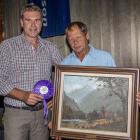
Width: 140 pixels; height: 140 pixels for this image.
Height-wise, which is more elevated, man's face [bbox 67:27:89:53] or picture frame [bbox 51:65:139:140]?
man's face [bbox 67:27:89:53]

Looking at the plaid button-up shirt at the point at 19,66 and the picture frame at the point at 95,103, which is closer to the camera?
the picture frame at the point at 95,103

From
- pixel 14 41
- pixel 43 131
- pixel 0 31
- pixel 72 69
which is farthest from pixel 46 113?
pixel 0 31

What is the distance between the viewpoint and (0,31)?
4047 mm

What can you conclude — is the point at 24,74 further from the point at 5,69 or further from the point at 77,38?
the point at 77,38

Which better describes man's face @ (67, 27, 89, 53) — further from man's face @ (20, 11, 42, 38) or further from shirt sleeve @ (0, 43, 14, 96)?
shirt sleeve @ (0, 43, 14, 96)

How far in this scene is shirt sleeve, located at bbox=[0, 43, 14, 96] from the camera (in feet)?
6.95

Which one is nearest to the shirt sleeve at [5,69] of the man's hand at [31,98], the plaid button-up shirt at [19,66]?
the plaid button-up shirt at [19,66]

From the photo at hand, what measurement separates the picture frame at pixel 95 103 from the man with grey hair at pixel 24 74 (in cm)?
19

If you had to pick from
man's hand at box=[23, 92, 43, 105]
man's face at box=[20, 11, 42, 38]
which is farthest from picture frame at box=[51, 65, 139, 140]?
man's face at box=[20, 11, 42, 38]

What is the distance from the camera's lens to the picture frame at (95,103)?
1.95 metres

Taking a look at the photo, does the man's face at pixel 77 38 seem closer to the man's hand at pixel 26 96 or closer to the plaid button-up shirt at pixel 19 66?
the plaid button-up shirt at pixel 19 66

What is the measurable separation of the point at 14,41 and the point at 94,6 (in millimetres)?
1822

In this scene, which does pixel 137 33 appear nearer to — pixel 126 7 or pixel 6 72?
pixel 126 7

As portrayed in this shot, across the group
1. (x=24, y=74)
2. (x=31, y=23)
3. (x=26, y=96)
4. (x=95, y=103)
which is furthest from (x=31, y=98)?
(x=31, y=23)
